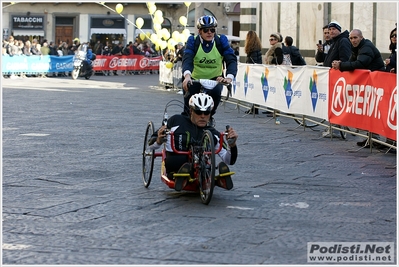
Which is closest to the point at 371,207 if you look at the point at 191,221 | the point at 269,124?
the point at 191,221

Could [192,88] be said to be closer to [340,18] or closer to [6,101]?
[6,101]

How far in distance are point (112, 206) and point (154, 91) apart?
21.3 metres

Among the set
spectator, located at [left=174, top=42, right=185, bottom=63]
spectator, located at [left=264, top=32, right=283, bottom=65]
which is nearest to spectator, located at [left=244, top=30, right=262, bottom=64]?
spectator, located at [left=264, top=32, right=283, bottom=65]

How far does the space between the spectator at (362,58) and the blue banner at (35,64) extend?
82.9 ft

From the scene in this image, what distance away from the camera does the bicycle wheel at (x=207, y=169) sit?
25.7 feet

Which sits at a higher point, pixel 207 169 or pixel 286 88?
pixel 286 88

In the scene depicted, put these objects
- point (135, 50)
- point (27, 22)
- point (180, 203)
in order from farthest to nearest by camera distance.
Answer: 1. point (27, 22)
2. point (135, 50)
3. point (180, 203)

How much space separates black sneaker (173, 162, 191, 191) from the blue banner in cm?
2924

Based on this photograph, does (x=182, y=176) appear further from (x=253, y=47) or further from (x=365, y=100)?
(x=253, y=47)

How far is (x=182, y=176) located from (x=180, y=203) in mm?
255

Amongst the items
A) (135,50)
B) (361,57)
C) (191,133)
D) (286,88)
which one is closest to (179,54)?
(286,88)

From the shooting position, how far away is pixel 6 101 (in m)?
22.2

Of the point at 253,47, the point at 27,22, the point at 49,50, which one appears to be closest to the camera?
the point at 253,47

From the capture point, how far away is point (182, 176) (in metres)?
8.27
